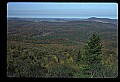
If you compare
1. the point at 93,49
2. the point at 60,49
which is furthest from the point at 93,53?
the point at 60,49

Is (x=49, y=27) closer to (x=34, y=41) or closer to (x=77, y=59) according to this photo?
(x=34, y=41)

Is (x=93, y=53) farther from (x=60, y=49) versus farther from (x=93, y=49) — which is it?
(x=60, y=49)

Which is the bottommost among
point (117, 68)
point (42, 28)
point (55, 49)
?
point (117, 68)

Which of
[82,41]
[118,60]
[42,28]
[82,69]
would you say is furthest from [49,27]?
[118,60]

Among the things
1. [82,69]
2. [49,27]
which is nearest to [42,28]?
[49,27]

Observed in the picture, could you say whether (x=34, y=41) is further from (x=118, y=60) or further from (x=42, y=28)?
(x=118, y=60)
